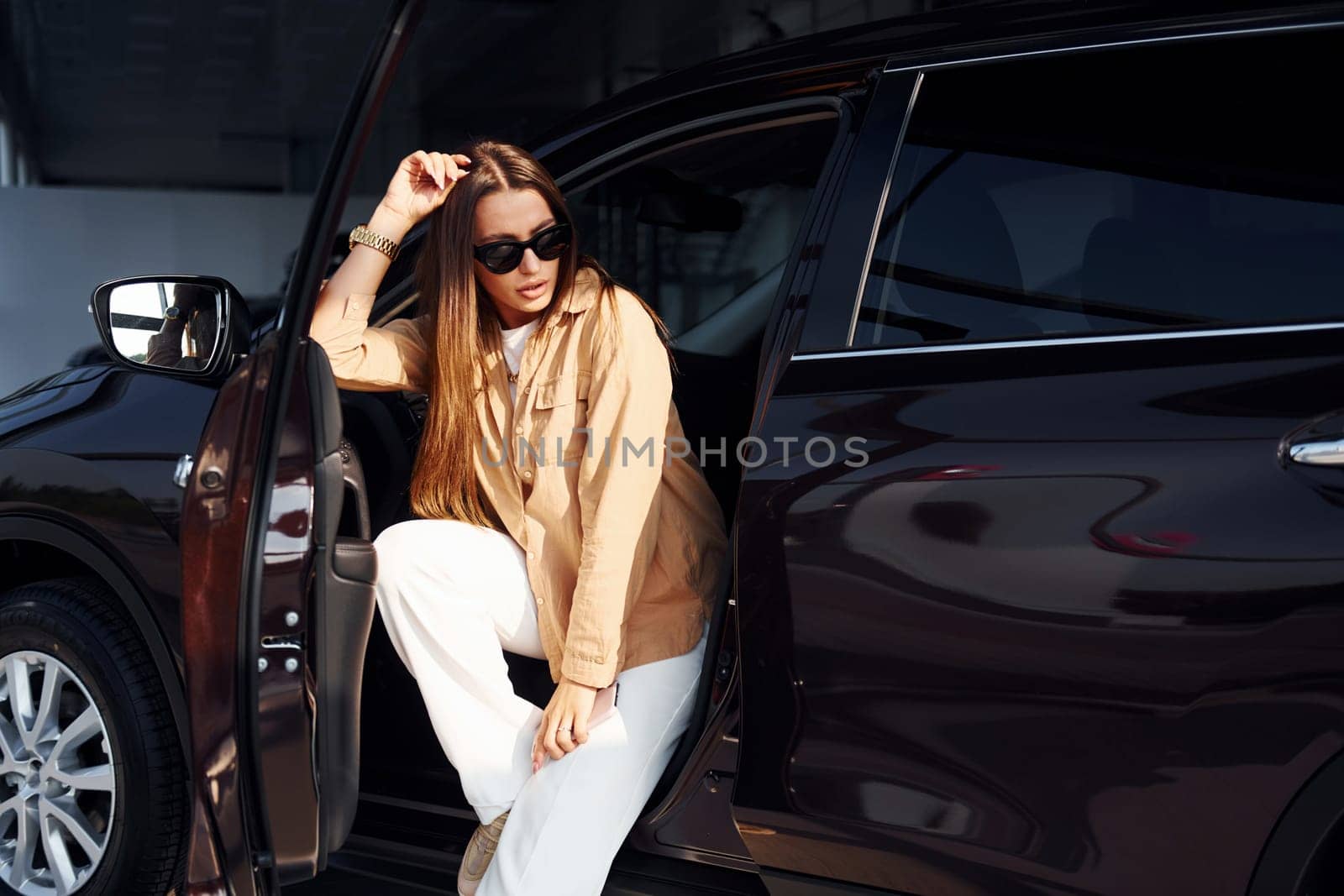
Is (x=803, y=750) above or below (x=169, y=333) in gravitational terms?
below

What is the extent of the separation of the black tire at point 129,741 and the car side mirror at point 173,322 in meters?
0.46

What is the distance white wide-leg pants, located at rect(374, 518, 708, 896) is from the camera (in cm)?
183

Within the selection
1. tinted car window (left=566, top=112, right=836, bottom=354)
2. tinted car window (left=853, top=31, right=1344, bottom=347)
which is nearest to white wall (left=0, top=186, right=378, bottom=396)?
tinted car window (left=566, top=112, right=836, bottom=354)

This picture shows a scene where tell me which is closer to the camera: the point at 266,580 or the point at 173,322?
the point at 266,580

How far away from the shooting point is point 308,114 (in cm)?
1026

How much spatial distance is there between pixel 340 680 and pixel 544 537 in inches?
16.0

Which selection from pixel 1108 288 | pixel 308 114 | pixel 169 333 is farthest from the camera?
pixel 308 114

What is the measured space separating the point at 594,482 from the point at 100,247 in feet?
31.1

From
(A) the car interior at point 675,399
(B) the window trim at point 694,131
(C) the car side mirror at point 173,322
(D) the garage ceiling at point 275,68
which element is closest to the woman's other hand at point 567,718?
(A) the car interior at point 675,399

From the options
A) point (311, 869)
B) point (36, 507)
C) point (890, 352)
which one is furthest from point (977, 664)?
point (36, 507)

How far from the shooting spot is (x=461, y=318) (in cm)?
200

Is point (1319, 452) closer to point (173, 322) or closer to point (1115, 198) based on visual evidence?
point (1115, 198)

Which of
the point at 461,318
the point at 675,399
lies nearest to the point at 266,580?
the point at 461,318

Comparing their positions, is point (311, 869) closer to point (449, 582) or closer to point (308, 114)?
point (449, 582)
